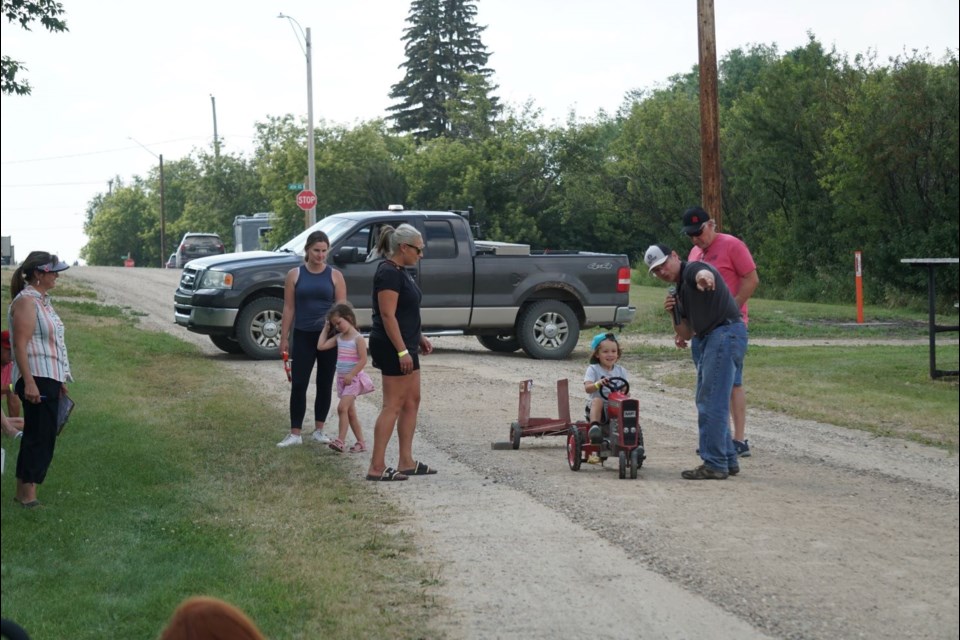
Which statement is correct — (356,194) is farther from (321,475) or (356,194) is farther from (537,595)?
(537,595)

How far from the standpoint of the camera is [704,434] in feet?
26.2

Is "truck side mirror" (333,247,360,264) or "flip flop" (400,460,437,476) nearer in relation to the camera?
"flip flop" (400,460,437,476)

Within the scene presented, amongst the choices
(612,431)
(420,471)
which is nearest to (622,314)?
(420,471)

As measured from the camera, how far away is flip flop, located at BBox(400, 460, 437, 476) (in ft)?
28.9

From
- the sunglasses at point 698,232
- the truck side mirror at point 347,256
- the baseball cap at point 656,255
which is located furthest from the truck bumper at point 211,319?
the sunglasses at point 698,232

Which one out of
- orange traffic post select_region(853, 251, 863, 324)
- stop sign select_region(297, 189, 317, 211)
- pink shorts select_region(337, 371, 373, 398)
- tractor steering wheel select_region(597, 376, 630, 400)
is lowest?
pink shorts select_region(337, 371, 373, 398)

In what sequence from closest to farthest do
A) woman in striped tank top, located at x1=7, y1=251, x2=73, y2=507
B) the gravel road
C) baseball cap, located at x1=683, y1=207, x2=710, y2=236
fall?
the gravel road
baseball cap, located at x1=683, y1=207, x2=710, y2=236
woman in striped tank top, located at x1=7, y1=251, x2=73, y2=507

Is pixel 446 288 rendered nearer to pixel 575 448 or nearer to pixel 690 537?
pixel 575 448

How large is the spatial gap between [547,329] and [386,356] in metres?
9.25

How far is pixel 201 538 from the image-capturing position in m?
6.40

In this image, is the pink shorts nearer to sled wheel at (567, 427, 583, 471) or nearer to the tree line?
sled wheel at (567, 427, 583, 471)

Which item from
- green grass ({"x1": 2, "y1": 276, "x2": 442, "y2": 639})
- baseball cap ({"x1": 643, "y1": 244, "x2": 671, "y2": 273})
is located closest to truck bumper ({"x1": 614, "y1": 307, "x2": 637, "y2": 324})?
green grass ({"x1": 2, "y1": 276, "x2": 442, "y2": 639})

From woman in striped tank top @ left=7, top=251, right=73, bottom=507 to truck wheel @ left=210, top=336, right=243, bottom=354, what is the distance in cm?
1036

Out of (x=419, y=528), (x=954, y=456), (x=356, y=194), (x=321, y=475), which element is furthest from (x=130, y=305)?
(x=954, y=456)
